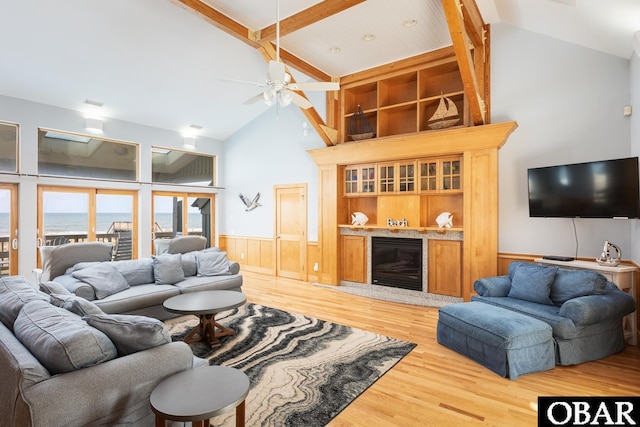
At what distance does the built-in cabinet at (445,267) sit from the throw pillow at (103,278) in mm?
4557

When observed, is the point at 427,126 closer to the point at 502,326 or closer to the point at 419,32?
the point at 419,32

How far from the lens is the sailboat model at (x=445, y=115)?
5.04 m

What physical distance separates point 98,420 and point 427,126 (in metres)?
5.57

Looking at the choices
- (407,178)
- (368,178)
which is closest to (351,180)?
(368,178)

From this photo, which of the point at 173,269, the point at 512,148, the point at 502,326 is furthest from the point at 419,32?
the point at 173,269

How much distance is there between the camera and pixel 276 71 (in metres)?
3.07

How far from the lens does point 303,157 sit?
6.92 m

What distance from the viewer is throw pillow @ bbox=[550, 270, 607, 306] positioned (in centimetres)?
325

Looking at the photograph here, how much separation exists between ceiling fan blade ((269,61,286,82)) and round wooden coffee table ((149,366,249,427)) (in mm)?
2539

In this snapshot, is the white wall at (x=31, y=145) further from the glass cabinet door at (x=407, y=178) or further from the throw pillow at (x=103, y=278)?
the glass cabinet door at (x=407, y=178)

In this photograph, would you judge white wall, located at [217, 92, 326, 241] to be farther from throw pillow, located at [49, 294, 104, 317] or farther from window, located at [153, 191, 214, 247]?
throw pillow, located at [49, 294, 104, 317]

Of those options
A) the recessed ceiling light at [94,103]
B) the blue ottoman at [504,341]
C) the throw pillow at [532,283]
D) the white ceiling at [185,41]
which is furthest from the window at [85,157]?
the throw pillow at [532,283]

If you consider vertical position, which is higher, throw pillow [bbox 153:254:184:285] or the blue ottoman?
throw pillow [bbox 153:254:184:285]

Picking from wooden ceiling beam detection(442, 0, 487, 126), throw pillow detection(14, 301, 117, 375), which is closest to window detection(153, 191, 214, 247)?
throw pillow detection(14, 301, 117, 375)
